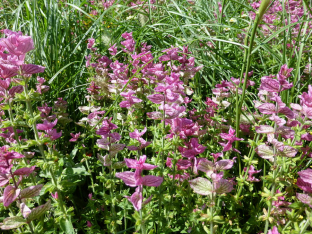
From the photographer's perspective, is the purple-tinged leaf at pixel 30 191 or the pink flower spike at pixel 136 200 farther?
the purple-tinged leaf at pixel 30 191

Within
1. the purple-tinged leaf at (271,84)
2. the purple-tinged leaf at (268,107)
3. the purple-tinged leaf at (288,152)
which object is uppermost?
the purple-tinged leaf at (271,84)

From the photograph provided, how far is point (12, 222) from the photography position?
1055 millimetres

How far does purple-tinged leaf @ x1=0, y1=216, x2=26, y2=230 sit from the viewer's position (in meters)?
1.04

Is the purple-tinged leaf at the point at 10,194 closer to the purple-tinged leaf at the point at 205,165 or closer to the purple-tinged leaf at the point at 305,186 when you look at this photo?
the purple-tinged leaf at the point at 205,165

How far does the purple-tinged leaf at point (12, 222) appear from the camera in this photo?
1.04 m

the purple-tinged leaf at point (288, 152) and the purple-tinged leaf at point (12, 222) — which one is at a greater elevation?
the purple-tinged leaf at point (288, 152)

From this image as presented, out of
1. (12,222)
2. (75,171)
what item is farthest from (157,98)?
(75,171)

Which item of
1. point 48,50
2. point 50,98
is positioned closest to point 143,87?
point 50,98

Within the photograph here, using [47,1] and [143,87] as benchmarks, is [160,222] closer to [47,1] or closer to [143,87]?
[143,87]

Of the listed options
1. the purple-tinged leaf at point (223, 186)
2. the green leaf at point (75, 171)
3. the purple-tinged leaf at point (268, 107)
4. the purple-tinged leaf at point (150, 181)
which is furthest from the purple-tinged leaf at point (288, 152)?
the green leaf at point (75, 171)

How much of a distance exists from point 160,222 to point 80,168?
0.72 meters

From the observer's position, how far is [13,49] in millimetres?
1055

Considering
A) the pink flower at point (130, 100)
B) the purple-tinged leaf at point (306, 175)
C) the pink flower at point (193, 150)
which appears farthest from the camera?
the pink flower at point (130, 100)

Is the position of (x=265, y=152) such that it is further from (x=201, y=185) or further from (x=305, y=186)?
(x=201, y=185)
